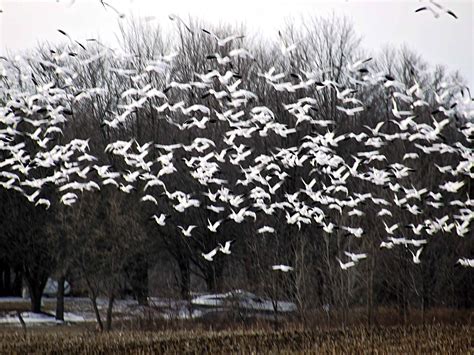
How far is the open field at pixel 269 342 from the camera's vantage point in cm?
1800

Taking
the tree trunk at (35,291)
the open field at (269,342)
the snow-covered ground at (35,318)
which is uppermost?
the tree trunk at (35,291)

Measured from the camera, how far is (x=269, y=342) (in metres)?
20.1

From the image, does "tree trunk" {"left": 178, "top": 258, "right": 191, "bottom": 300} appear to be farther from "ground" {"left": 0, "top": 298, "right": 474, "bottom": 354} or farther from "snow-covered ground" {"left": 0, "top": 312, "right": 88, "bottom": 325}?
"snow-covered ground" {"left": 0, "top": 312, "right": 88, "bottom": 325}

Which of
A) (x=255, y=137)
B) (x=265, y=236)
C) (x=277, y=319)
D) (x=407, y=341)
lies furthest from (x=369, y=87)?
(x=407, y=341)

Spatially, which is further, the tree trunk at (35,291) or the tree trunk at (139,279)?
the tree trunk at (35,291)

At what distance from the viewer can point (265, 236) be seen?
32031 millimetres

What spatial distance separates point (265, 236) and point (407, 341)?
520 inches

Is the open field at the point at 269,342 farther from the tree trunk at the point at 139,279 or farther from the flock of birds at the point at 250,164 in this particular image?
the tree trunk at the point at 139,279

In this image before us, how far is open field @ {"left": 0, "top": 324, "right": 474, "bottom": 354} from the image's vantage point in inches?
709

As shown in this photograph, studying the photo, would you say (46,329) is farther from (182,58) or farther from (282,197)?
(182,58)

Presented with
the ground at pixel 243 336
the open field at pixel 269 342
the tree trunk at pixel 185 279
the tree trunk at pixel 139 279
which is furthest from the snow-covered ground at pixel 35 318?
the open field at pixel 269 342

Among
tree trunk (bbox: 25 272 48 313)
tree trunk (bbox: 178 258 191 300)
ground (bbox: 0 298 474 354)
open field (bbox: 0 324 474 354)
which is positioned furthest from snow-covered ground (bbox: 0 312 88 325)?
open field (bbox: 0 324 474 354)

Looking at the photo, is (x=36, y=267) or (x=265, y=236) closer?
(x=265, y=236)

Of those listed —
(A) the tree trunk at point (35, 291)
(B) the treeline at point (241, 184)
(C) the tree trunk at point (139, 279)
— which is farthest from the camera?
→ (A) the tree trunk at point (35, 291)
